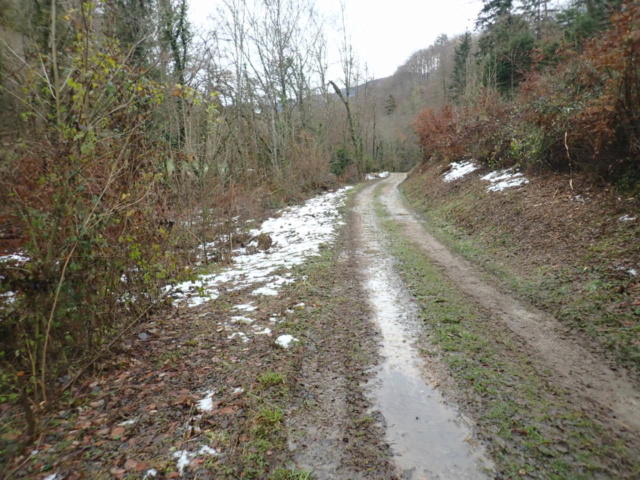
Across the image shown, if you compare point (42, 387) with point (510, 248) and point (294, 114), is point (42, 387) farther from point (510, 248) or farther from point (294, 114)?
point (294, 114)

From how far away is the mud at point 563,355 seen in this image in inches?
127

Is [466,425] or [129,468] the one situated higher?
[129,468]

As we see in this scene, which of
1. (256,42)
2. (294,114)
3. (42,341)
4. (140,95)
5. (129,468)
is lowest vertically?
(129,468)

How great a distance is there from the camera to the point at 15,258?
3.27 meters

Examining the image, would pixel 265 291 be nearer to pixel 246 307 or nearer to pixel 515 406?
pixel 246 307

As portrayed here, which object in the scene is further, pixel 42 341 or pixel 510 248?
pixel 510 248

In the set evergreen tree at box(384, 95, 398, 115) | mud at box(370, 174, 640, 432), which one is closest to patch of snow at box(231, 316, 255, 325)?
mud at box(370, 174, 640, 432)

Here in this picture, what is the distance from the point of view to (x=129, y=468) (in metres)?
2.77

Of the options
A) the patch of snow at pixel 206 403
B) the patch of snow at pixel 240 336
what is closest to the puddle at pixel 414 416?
the patch of snow at pixel 206 403

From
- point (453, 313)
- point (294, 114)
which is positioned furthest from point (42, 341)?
point (294, 114)

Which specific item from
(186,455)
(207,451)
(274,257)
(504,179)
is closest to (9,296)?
(186,455)

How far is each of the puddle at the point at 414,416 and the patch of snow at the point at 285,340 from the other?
1258mm

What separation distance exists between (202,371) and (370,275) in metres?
4.10

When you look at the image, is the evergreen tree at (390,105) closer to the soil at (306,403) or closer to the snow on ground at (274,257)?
the snow on ground at (274,257)
